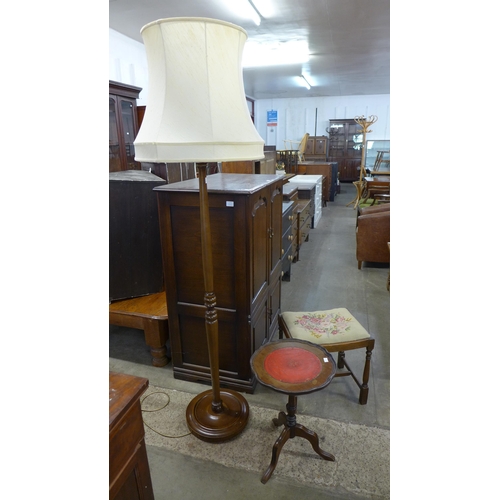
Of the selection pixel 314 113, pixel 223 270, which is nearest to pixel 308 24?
pixel 223 270

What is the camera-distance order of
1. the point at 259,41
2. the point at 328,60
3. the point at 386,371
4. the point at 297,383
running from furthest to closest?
the point at 328,60 → the point at 259,41 → the point at 386,371 → the point at 297,383

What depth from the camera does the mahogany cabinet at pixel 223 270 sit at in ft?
5.91

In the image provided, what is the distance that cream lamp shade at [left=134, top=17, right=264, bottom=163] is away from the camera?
111cm

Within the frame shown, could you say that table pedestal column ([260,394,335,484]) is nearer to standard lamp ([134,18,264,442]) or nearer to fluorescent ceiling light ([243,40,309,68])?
standard lamp ([134,18,264,442])

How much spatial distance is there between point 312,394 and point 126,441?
142cm

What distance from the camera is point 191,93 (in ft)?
3.74

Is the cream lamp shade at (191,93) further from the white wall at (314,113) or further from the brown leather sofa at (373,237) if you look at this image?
the white wall at (314,113)

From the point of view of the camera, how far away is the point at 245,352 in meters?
1.99

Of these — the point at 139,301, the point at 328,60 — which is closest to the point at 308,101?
the point at 328,60

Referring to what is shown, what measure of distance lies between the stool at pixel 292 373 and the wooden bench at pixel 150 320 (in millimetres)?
943

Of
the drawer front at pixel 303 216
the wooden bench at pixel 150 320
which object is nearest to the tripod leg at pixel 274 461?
the wooden bench at pixel 150 320

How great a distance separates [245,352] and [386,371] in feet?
3.26

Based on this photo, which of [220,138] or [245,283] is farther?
[245,283]

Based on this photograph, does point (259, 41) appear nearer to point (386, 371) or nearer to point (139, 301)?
point (139, 301)
